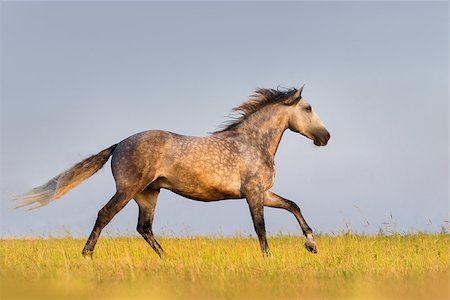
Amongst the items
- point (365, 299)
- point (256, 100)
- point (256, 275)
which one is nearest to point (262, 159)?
point (256, 100)

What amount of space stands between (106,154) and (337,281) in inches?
217

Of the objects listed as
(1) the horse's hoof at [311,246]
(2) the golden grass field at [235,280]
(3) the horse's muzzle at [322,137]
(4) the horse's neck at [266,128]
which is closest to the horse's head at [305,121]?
(3) the horse's muzzle at [322,137]

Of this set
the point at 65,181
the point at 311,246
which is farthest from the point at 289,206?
the point at 65,181

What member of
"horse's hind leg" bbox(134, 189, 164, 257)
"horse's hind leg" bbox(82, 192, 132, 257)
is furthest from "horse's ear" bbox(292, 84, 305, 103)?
"horse's hind leg" bbox(82, 192, 132, 257)

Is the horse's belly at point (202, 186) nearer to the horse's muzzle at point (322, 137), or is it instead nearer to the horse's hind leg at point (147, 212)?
the horse's hind leg at point (147, 212)

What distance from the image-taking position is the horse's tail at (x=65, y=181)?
1062 cm

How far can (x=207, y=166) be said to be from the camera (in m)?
10.1

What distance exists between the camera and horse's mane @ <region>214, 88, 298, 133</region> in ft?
36.9

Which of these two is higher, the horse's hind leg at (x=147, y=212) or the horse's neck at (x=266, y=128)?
the horse's neck at (x=266, y=128)

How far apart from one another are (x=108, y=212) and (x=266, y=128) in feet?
10.9

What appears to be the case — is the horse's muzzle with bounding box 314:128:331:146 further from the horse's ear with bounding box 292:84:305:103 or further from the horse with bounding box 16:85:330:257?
the horse's ear with bounding box 292:84:305:103

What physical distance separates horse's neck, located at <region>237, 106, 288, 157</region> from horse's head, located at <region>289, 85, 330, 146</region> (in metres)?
0.20

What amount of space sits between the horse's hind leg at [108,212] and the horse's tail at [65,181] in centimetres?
103

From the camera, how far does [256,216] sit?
1018 cm
